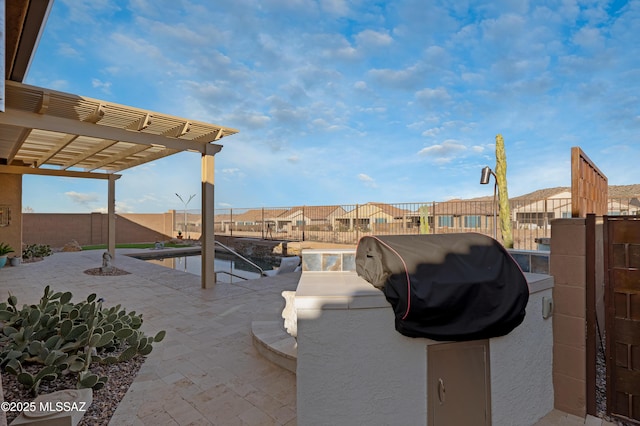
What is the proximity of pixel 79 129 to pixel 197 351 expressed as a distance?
495cm

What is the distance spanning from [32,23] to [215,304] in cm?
479

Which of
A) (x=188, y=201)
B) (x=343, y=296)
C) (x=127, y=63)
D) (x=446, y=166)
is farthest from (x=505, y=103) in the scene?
(x=188, y=201)

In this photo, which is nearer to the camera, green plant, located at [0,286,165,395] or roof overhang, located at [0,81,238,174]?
green plant, located at [0,286,165,395]

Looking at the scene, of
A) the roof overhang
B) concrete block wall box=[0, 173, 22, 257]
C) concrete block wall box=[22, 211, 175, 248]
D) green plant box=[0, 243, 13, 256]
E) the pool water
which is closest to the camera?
the roof overhang

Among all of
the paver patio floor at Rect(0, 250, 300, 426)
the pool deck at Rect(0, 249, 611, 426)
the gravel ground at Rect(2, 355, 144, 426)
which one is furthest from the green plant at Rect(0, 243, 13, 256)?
the gravel ground at Rect(2, 355, 144, 426)

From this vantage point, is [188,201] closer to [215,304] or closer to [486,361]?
[215,304]

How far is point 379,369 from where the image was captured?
2.00m

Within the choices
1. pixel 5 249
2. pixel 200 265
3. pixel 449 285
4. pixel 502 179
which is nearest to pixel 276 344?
pixel 449 285

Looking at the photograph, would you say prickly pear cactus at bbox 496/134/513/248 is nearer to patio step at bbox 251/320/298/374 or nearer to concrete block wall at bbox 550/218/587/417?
concrete block wall at bbox 550/218/587/417

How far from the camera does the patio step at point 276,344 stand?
3.29 metres

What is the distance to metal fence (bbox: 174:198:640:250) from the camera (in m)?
11.3

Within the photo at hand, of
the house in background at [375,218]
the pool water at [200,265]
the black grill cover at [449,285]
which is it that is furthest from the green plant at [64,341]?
the house in background at [375,218]

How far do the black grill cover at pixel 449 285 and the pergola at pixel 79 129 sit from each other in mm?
4275

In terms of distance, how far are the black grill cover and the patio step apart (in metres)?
1.48
